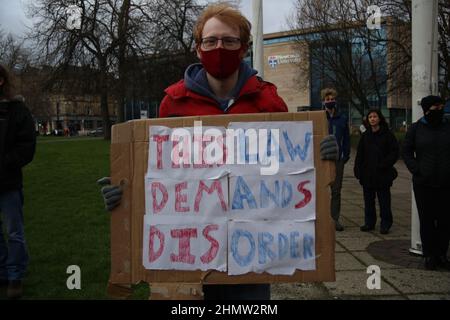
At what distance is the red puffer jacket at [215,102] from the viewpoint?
7.50 feet

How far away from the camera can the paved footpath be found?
13.3ft

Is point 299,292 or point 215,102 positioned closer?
point 215,102

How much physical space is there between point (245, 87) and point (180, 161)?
48cm

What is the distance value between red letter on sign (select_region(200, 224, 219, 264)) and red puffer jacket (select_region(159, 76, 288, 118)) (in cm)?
55

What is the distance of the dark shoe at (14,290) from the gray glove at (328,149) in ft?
10.0

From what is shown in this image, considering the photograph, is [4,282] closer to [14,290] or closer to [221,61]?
[14,290]

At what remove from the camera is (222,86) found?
7.73 ft

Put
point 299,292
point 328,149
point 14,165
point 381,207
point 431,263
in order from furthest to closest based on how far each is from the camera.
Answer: point 381,207 → point 431,263 → point 299,292 → point 14,165 → point 328,149

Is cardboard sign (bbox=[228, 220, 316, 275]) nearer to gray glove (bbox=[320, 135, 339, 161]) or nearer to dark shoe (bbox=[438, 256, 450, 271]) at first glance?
gray glove (bbox=[320, 135, 339, 161])

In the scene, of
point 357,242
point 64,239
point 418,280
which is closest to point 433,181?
point 418,280

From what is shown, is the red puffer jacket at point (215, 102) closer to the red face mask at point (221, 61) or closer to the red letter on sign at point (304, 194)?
the red face mask at point (221, 61)

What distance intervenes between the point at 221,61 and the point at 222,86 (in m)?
0.15

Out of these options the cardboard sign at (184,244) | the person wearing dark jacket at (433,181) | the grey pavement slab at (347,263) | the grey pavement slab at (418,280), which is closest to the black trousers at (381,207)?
the grey pavement slab at (347,263)
